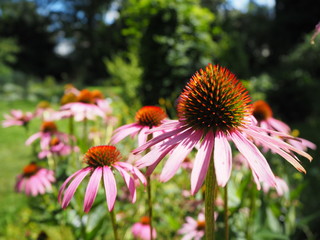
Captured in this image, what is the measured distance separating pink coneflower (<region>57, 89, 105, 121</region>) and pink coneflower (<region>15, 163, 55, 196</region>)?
322 mm

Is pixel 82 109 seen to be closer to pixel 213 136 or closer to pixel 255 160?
pixel 213 136

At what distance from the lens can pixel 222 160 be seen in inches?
23.3

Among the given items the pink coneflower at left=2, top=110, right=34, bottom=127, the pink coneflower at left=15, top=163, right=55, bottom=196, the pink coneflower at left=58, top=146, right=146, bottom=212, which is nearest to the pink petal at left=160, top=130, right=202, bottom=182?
the pink coneflower at left=58, top=146, right=146, bottom=212

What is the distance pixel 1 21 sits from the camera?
1648 centimetres

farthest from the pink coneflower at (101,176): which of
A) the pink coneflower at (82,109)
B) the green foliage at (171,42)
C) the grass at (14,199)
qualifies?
the green foliage at (171,42)

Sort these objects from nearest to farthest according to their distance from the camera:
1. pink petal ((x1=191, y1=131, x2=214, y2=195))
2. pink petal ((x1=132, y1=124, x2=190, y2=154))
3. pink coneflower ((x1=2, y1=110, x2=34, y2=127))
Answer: pink petal ((x1=191, y1=131, x2=214, y2=195))
pink petal ((x1=132, y1=124, x2=190, y2=154))
pink coneflower ((x1=2, y1=110, x2=34, y2=127))

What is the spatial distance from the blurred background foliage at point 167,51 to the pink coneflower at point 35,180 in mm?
997

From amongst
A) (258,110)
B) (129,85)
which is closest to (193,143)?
(258,110)

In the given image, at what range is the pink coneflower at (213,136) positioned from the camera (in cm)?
58

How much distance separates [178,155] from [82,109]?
802 mm

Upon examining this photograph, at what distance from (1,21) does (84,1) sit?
489cm

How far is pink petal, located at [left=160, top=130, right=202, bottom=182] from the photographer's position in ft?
1.88

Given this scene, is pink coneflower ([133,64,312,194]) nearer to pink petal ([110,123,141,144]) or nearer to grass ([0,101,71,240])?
→ pink petal ([110,123,141,144])

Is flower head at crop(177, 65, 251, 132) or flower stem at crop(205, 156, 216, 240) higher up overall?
flower head at crop(177, 65, 251, 132)
